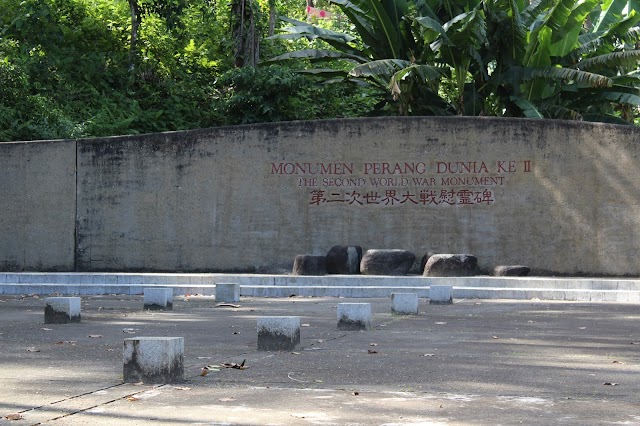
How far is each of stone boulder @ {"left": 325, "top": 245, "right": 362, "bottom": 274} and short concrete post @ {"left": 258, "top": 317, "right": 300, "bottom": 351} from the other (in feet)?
34.1

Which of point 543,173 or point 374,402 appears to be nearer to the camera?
point 374,402

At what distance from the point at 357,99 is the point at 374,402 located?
79.3 ft

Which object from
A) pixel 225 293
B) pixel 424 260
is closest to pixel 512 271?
pixel 424 260

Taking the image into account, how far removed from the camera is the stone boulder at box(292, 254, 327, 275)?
19.0m

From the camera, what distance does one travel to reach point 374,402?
610cm

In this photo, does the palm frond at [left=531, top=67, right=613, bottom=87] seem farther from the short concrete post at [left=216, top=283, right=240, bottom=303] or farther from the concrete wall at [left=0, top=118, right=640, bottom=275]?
the short concrete post at [left=216, top=283, right=240, bottom=303]

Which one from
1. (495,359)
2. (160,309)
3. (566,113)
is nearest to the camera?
(495,359)

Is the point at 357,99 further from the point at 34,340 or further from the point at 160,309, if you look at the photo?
the point at 34,340

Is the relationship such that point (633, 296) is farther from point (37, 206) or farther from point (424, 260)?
point (37, 206)

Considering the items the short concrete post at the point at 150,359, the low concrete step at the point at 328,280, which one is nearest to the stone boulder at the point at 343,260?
the low concrete step at the point at 328,280

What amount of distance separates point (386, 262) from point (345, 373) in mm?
11235

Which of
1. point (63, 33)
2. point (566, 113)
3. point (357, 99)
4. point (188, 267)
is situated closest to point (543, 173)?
point (566, 113)

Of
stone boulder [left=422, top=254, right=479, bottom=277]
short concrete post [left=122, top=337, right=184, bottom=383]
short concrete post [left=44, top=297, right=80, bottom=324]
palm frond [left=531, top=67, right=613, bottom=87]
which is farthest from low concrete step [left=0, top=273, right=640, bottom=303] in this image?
short concrete post [left=122, top=337, right=184, bottom=383]

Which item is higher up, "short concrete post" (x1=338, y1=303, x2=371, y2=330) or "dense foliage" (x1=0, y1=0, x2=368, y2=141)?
"dense foliage" (x1=0, y1=0, x2=368, y2=141)
